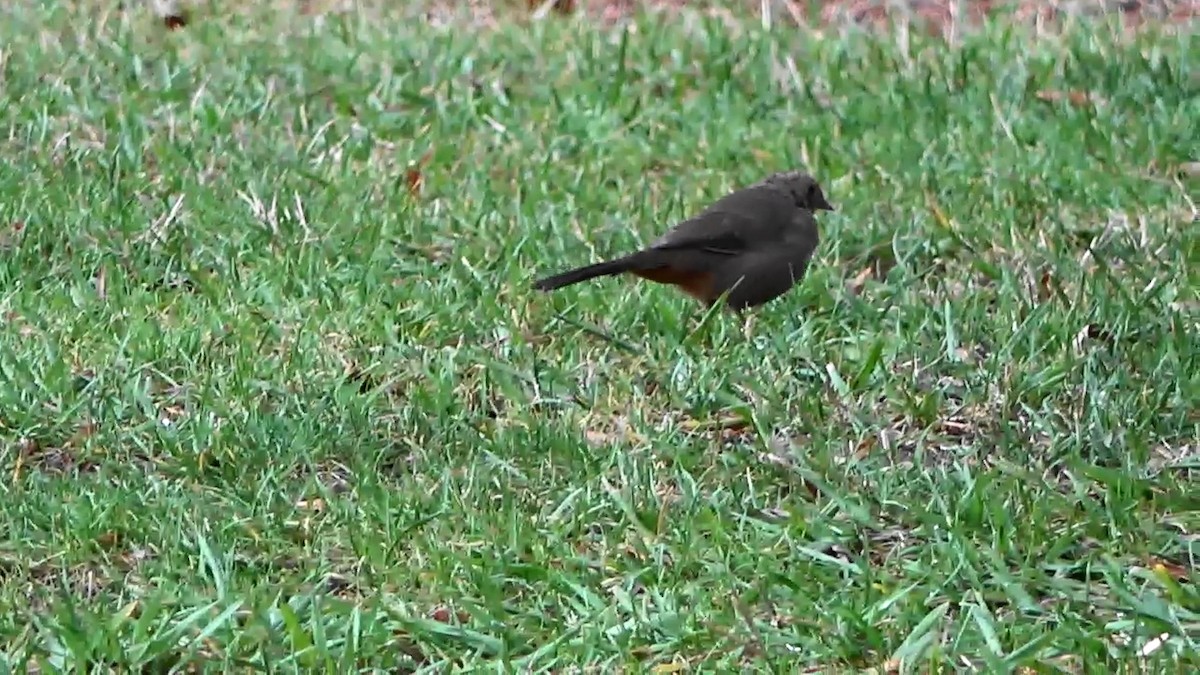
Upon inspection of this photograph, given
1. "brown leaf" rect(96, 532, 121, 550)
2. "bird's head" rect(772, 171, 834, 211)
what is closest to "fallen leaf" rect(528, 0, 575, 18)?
"bird's head" rect(772, 171, 834, 211)

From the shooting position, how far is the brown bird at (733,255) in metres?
5.21

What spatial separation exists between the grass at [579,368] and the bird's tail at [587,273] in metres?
0.16

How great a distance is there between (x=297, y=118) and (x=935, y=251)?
2.42 metres

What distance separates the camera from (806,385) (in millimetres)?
4848

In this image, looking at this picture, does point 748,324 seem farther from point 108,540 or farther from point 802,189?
point 108,540

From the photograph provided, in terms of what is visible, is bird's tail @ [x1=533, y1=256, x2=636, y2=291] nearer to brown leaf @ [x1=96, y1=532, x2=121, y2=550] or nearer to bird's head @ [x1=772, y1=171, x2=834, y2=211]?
bird's head @ [x1=772, y1=171, x2=834, y2=211]

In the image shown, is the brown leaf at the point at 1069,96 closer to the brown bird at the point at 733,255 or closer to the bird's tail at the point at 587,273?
the brown bird at the point at 733,255

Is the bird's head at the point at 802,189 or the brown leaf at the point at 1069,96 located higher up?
the bird's head at the point at 802,189

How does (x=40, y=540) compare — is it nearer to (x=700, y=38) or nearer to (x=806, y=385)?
(x=806, y=385)

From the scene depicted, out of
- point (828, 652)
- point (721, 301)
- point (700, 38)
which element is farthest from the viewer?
point (700, 38)

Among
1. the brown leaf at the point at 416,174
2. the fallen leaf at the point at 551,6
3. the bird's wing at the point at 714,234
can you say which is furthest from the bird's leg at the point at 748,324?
the fallen leaf at the point at 551,6

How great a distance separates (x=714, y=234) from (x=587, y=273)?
515 millimetres

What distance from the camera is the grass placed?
369 centimetres

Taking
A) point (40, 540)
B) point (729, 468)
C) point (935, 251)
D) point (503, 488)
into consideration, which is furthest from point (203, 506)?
point (935, 251)
